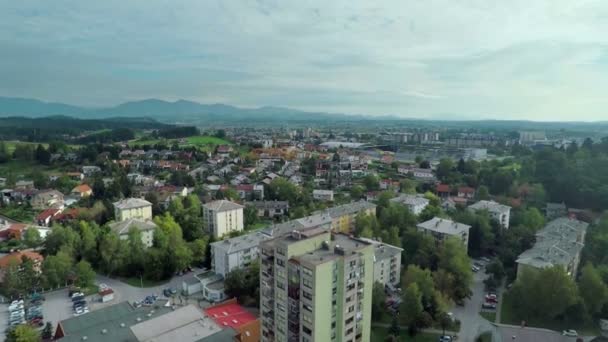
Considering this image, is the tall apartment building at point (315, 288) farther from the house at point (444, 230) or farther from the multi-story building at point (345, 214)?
the multi-story building at point (345, 214)

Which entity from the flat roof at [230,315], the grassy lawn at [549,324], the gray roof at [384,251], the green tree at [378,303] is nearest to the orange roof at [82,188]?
the flat roof at [230,315]

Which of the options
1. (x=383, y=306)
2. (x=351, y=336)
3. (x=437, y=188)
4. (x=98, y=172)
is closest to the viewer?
(x=351, y=336)

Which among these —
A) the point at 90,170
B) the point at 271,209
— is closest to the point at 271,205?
the point at 271,209

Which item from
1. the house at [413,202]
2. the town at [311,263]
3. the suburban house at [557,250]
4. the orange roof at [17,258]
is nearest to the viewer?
the town at [311,263]

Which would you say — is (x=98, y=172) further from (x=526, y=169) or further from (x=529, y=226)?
(x=526, y=169)

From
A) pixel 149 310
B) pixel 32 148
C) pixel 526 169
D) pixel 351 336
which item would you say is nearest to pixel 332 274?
pixel 351 336

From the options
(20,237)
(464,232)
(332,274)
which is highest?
(332,274)
